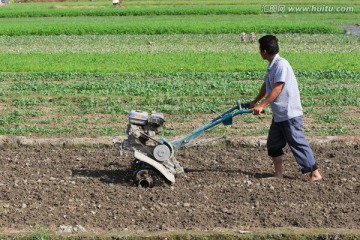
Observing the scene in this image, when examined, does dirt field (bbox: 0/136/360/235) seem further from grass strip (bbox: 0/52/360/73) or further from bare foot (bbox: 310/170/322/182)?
grass strip (bbox: 0/52/360/73)

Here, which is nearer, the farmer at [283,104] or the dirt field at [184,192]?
the dirt field at [184,192]

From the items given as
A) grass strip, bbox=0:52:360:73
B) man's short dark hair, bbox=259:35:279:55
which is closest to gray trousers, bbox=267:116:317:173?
man's short dark hair, bbox=259:35:279:55

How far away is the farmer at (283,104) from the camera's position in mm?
7484

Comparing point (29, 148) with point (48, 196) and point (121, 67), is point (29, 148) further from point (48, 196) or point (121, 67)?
point (121, 67)

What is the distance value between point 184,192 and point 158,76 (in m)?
8.43

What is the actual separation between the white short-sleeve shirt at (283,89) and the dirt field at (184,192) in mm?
783

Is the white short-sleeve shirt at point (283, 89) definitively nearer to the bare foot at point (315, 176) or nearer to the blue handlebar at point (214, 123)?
the blue handlebar at point (214, 123)

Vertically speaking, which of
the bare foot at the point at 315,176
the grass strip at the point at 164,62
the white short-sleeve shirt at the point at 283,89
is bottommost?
the grass strip at the point at 164,62

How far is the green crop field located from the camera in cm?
1112

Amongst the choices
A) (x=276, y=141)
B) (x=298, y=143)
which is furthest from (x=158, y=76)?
(x=298, y=143)

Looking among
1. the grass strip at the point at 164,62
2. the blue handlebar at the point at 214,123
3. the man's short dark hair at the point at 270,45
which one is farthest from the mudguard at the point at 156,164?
the grass strip at the point at 164,62

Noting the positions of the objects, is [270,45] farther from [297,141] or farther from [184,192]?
[184,192]

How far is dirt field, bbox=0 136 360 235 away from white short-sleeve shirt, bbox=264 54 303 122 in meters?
0.78

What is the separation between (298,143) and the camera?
25.3 ft
